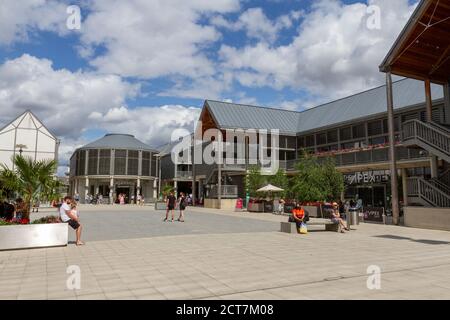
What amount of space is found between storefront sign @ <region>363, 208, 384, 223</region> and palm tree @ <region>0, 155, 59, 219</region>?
1606 centimetres

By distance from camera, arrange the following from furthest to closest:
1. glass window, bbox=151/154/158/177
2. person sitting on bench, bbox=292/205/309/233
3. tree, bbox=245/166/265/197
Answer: glass window, bbox=151/154/158/177, tree, bbox=245/166/265/197, person sitting on bench, bbox=292/205/309/233

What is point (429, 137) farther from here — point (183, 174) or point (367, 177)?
point (183, 174)

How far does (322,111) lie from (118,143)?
36729 millimetres

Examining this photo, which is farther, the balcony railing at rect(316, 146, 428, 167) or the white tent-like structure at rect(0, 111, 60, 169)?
the white tent-like structure at rect(0, 111, 60, 169)

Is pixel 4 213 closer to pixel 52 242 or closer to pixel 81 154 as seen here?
pixel 52 242

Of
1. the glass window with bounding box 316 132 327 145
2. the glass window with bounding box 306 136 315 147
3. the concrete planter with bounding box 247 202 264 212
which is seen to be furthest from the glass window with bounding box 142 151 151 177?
the glass window with bounding box 316 132 327 145

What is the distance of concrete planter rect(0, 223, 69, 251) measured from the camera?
9797 mm

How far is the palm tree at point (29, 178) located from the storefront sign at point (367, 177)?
23707 mm

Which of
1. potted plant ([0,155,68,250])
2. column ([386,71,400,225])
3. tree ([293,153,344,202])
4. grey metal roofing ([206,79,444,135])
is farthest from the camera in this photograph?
grey metal roofing ([206,79,444,135])

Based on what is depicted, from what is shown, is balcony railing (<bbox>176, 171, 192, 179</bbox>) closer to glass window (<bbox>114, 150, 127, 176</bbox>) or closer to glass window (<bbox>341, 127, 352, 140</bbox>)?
glass window (<bbox>114, 150, 127, 176</bbox>)

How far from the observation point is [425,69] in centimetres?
1906

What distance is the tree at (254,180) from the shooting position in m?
32.2

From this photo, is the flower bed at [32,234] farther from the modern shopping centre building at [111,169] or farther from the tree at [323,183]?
the modern shopping centre building at [111,169]

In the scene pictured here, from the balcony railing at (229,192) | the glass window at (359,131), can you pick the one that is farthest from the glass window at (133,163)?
the glass window at (359,131)
